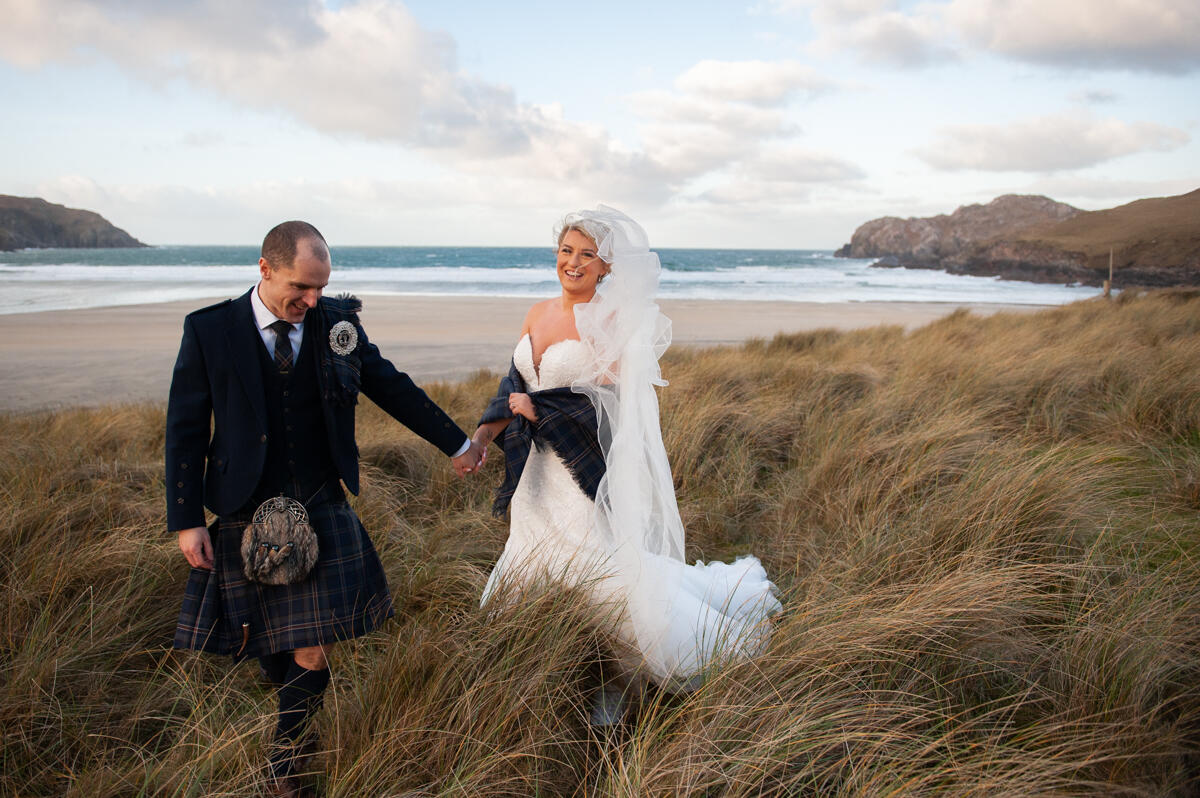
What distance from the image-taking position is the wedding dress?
2.92m

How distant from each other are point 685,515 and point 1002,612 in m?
2.11

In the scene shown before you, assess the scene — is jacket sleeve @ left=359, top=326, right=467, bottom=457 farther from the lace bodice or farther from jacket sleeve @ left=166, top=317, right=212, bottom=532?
jacket sleeve @ left=166, top=317, right=212, bottom=532

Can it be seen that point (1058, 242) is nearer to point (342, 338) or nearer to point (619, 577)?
point (619, 577)

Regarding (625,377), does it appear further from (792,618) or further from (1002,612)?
(1002,612)

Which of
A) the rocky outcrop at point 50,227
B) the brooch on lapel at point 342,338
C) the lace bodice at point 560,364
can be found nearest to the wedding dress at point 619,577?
the lace bodice at point 560,364

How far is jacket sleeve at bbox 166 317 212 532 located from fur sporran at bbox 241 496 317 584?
185 millimetres

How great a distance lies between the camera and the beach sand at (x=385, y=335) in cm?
973

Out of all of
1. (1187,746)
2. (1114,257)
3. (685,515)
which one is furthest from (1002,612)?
(1114,257)

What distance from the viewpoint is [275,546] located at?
8.02 ft

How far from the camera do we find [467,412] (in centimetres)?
666

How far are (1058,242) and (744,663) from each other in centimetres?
4174

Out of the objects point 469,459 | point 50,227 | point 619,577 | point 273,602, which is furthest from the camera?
point 50,227

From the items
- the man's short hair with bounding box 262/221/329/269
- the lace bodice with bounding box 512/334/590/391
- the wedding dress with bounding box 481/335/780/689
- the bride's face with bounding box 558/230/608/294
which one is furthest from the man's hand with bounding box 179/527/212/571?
the bride's face with bounding box 558/230/608/294

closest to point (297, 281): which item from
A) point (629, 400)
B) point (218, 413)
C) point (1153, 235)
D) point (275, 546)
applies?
point (218, 413)
